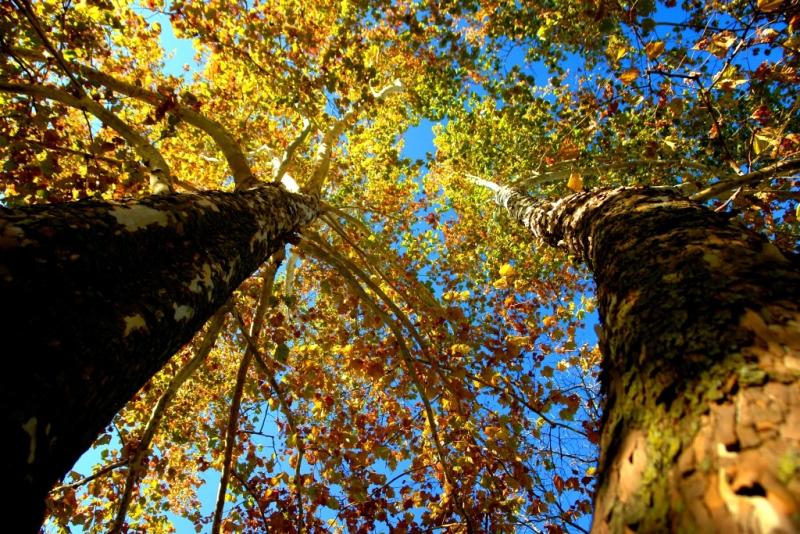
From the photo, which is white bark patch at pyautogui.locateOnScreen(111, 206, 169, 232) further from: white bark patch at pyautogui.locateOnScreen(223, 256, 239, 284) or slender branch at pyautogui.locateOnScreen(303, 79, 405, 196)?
slender branch at pyautogui.locateOnScreen(303, 79, 405, 196)

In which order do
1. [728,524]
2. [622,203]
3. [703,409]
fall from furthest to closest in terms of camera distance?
[622,203], [703,409], [728,524]

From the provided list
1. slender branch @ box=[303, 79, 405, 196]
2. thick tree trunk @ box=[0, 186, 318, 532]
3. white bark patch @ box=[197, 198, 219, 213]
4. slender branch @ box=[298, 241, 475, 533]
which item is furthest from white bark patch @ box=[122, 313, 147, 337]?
slender branch @ box=[303, 79, 405, 196]

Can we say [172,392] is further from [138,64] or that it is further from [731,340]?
[138,64]

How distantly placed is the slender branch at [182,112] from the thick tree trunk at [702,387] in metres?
3.74

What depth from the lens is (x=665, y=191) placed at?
2.12 m

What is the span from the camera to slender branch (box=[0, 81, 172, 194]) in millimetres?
2498

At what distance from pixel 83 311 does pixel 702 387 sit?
1.59 meters

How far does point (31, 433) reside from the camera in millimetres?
870

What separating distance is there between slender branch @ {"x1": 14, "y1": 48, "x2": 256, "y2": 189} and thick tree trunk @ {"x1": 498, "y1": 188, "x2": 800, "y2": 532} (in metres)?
Result: 3.74

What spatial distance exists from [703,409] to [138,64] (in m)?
10.7

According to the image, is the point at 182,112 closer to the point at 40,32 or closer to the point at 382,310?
the point at 40,32

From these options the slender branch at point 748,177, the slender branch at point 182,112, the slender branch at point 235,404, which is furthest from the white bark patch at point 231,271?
the slender branch at point 748,177

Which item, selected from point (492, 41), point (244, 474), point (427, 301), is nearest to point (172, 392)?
point (244, 474)

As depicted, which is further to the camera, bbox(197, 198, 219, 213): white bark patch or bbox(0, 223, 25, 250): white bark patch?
bbox(197, 198, 219, 213): white bark patch
